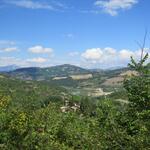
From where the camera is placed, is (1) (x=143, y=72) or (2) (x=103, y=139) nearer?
(2) (x=103, y=139)

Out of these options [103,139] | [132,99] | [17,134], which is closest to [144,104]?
[132,99]

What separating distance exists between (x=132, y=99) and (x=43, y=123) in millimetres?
27083

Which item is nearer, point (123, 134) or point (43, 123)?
point (123, 134)

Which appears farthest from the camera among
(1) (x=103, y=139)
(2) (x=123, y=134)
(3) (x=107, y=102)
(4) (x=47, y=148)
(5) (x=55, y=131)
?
(5) (x=55, y=131)

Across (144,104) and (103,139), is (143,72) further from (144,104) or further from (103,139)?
(103,139)

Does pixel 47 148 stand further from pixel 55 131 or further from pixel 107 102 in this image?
pixel 55 131

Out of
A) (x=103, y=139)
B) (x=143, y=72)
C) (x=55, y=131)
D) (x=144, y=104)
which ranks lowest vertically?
(x=55, y=131)

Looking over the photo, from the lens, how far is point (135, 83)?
38156 mm

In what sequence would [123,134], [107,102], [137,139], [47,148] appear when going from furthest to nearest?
[107,102] < [47,148] < [123,134] < [137,139]

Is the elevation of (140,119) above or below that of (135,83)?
below

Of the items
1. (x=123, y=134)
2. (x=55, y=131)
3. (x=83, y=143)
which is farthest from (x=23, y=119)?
(x=123, y=134)

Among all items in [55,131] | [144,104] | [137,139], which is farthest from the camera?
[55,131]

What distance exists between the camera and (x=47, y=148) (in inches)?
1783

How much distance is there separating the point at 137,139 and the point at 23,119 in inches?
1148
